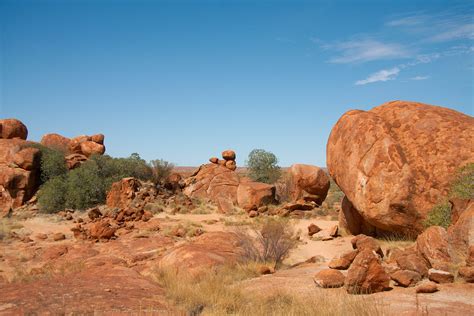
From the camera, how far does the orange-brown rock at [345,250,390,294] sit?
6328mm

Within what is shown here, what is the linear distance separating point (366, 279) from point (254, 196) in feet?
54.9

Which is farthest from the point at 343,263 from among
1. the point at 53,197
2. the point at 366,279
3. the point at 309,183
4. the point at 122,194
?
the point at 53,197

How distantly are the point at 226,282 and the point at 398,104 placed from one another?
8703 millimetres

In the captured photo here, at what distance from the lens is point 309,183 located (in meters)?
23.9

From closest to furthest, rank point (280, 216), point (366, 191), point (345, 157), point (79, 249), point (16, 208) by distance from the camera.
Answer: point (366, 191) < point (345, 157) < point (79, 249) < point (280, 216) < point (16, 208)

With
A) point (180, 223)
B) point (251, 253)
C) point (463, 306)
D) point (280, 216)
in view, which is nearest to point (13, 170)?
point (180, 223)

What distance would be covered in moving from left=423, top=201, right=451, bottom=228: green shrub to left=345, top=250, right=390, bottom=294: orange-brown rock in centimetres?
423

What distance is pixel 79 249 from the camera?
13984mm

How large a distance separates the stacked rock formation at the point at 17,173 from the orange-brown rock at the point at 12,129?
3.85m

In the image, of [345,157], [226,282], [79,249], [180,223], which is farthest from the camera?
[180,223]

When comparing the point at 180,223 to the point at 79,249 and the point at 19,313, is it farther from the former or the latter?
the point at 19,313

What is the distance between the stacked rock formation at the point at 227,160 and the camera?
33.8 metres

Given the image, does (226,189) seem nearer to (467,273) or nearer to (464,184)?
(464,184)

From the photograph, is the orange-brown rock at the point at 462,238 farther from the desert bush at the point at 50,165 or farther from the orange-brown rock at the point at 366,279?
the desert bush at the point at 50,165
